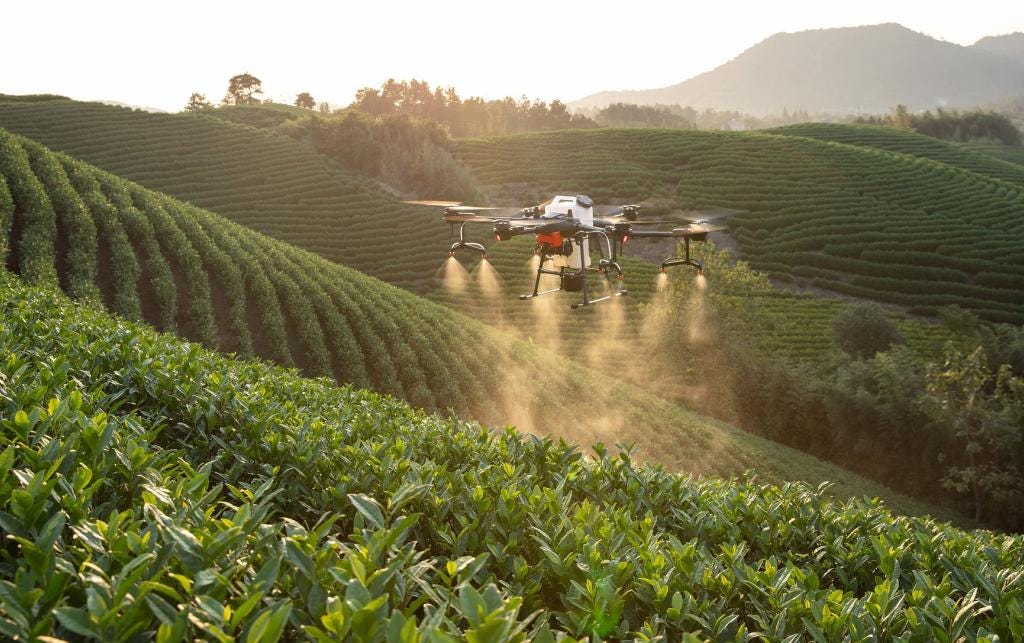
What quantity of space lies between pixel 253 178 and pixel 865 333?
5235 centimetres

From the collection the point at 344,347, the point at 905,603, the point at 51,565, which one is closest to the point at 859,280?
the point at 344,347

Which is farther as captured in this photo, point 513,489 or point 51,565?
point 513,489

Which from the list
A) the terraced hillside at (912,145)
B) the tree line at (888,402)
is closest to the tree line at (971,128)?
the terraced hillside at (912,145)

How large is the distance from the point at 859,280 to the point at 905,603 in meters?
56.6

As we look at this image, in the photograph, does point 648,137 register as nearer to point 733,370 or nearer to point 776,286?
point 776,286

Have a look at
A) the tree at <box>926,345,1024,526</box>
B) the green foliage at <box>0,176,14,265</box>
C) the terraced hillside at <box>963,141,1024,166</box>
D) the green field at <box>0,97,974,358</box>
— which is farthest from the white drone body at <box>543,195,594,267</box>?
the terraced hillside at <box>963,141,1024,166</box>

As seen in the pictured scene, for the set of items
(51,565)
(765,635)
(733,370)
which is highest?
(51,565)

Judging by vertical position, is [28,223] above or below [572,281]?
above

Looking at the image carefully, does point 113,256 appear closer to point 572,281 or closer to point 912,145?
point 572,281

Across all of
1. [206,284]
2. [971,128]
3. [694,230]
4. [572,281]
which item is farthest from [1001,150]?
[206,284]

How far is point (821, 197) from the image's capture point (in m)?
69.9

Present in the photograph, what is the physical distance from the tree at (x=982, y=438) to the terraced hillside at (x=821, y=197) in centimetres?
2245

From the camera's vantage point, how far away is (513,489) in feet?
15.7

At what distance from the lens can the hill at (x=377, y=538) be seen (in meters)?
2.49
